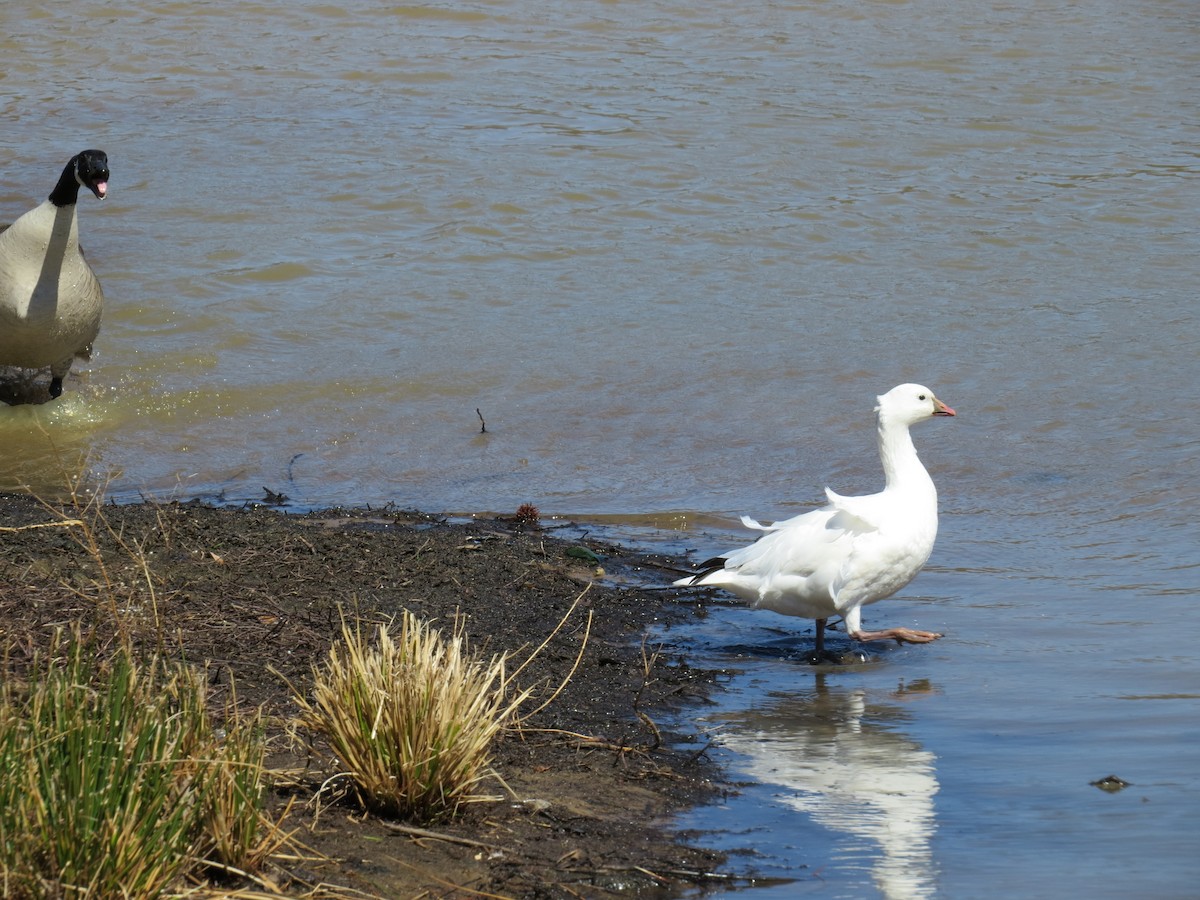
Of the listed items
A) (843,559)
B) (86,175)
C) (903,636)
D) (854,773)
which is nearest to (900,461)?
(843,559)

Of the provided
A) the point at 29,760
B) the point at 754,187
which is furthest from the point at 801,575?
the point at 754,187

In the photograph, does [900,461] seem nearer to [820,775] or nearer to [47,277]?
[820,775]

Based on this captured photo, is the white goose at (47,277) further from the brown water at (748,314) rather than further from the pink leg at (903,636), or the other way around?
the pink leg at (903,636)

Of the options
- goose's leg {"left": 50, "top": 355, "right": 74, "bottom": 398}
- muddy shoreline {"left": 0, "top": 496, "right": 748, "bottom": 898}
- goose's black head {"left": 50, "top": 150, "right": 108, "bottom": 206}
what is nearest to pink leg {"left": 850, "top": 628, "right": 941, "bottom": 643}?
muddy shoreline {"left": 0, "top": 496, "right": 748, "bottom": 898}

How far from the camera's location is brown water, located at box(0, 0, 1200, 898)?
5.48 meters

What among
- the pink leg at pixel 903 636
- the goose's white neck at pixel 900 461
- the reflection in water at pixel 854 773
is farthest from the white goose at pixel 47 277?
the reflection in water at pixel 854 773

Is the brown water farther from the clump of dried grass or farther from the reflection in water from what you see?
the clump of dried grass

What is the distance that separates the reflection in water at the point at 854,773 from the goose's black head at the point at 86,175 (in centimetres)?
626

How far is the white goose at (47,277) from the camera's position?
1010cm

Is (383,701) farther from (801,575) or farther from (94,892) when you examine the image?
(801,575)

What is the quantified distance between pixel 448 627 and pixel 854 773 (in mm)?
1796

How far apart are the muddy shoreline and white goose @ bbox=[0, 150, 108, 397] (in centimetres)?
255

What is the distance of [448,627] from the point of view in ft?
19.8

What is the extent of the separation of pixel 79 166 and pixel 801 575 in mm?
6009
